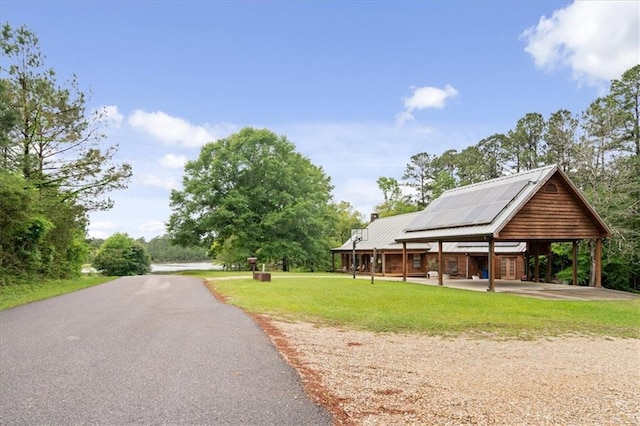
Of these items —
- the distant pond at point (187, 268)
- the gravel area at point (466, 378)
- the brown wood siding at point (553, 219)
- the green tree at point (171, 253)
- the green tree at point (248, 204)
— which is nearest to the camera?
the gravel area at point (466, 378)

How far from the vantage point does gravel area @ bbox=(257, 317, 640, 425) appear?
14.6ft

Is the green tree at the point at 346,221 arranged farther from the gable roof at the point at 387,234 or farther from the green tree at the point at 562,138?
the green tree at the point at 562,138

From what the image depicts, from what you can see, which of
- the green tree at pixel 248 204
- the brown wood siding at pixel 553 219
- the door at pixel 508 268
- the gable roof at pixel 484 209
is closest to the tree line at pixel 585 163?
the door at pixel 508 268

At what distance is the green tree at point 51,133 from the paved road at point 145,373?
45.4ft

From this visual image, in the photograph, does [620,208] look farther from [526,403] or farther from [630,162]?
[526,403]

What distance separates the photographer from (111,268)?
139 ft

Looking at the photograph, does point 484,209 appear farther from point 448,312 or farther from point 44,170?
point 44,170

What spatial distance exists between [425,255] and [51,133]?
2470cm

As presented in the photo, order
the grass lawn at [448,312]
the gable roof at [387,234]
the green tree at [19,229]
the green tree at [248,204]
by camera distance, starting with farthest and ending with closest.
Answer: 1. the green tree at [248,204]
2. the gable roof at [387,234]
3. the green tree at [19,229]
4. the grass lawn at [448,312]

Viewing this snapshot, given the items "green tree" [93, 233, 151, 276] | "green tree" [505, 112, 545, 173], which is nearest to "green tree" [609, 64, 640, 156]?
"green tree" [505, 112, 545, 173]

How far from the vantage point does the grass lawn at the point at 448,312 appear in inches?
378

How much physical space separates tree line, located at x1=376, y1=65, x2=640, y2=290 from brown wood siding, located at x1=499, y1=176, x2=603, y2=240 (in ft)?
16.1

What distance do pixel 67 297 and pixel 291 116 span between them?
42.1ft

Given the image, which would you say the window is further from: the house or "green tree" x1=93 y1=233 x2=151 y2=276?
"green tree" x1=93 y1=233 x2=151 y2=276
